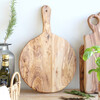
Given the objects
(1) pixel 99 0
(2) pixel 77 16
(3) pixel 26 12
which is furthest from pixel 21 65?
(1) pixel 99 0

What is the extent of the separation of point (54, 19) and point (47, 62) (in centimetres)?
28

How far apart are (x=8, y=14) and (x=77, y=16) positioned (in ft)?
1.48

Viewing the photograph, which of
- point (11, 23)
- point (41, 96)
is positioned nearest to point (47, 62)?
point (41, 96)

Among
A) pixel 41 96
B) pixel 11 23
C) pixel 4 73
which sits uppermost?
pixel 11 23

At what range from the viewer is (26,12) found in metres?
1.30

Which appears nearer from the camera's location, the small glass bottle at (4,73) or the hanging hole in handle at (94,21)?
the small glass bottle at (4,73)

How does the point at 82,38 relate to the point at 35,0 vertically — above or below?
below

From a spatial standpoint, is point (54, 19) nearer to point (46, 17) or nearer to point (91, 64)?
point (46, 17)

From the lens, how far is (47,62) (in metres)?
1.25

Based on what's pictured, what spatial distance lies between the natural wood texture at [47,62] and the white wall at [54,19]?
6 cm

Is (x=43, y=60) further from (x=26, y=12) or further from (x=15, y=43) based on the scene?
(x=26, y=12)

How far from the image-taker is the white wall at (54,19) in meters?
1.30

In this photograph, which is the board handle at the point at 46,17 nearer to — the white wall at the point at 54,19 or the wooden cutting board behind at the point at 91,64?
the white wall at the point at 54,19

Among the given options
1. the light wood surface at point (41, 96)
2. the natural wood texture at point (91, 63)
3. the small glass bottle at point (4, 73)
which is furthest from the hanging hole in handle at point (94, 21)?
the small glass bottle at point (4, 73)
